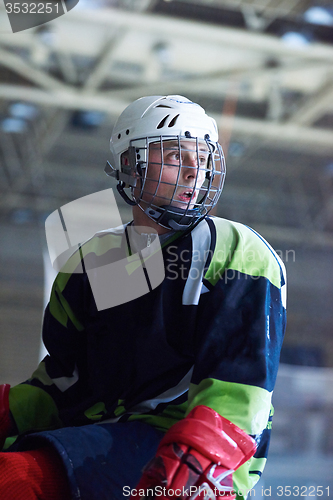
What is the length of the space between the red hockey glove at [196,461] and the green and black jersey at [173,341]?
5 cm

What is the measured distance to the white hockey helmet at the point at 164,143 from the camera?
116 cm

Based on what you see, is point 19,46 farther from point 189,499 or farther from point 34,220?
point 189,499

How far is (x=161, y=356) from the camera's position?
3.47 feet

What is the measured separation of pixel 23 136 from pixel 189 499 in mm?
5659

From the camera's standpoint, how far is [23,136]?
584 cm

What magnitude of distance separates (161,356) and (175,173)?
430mm

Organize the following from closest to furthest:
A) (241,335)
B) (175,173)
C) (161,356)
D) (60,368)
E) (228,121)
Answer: (241,335), (161,356), (175,173), (60,368), (228,121)

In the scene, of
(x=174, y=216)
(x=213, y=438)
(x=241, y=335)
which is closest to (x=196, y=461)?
(x=213, y=438)

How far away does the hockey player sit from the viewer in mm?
831

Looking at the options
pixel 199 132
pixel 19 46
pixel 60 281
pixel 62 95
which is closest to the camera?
pixel 199 132

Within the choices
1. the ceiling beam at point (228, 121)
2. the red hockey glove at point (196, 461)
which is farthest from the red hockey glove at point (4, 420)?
the ceiling beam at point (228, 121)

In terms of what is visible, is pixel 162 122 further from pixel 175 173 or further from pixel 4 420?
pixel 4 420

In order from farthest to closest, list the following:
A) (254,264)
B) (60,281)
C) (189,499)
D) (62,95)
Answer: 1. (62,95)
2. (60,281)
3. (254,264)
4. (189,499)

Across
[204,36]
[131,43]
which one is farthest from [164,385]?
[131,43]
